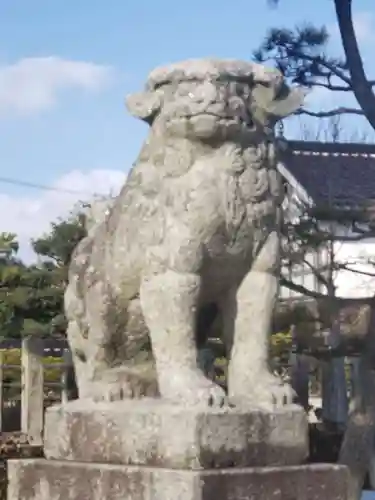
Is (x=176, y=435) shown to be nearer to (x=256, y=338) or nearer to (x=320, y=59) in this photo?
(x=256, y=338)

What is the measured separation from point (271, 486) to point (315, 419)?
9636 mm

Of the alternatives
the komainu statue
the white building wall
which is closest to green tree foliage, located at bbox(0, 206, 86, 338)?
the white building wall

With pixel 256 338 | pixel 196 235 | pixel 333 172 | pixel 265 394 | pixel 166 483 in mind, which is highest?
pixel 333 172

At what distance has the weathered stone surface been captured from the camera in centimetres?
374

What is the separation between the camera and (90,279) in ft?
14.6

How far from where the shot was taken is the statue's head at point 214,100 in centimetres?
406

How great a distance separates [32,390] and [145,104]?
669 centimetres

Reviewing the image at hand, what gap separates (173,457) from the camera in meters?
3.79

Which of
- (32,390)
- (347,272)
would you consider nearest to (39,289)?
(347,272)

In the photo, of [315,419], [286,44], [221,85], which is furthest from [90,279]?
[315,419]

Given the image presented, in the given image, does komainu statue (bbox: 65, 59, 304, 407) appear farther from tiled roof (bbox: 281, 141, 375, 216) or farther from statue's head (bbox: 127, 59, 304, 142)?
tiled roof (bbox: 281, 141, 375, 216)

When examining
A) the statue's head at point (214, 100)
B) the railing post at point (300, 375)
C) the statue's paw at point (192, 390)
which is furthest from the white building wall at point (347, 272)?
the statue's paw at point (192, 390)

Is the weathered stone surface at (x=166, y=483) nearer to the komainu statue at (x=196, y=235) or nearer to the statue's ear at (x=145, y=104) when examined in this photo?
the komainu statue at (x=196, y=235)

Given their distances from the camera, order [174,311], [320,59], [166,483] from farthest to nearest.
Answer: [320,59]
[174,311]
[166,483]
